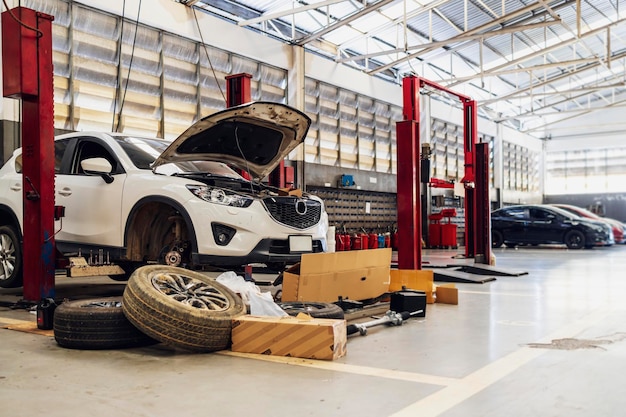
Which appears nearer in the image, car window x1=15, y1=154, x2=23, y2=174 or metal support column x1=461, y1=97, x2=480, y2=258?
car window x1=15, y1=154, x2=23, y2=174

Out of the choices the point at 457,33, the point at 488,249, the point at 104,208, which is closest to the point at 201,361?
the point at 104,208

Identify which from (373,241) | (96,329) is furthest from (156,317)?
(373,241)

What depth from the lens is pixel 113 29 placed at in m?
9.98

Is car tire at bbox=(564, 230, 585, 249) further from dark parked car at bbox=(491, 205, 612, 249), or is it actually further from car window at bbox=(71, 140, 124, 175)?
car window at bbox=(71, 140, 124, 175)

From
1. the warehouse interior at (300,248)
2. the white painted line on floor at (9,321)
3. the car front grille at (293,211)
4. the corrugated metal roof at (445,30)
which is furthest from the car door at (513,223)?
the white painted line on floor at (9,321)

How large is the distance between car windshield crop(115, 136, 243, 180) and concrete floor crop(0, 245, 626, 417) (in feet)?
6.02

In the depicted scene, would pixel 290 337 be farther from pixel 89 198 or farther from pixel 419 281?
pixel 89 198

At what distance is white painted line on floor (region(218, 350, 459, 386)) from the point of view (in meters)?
2.73

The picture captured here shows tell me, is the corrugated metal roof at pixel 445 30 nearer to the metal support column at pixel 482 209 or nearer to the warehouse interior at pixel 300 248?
the warehouse interior at pixel 300 248

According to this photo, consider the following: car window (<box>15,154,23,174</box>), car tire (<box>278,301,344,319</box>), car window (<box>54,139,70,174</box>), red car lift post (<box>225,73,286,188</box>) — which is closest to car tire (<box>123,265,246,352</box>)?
car tire (<box>278,301,344,319</box>)

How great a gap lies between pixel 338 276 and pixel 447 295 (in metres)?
1.27

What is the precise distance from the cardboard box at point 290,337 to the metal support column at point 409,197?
136 inches

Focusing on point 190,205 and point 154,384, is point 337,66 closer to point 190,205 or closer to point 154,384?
Answer: point 190,205

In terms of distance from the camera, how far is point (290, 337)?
3.24 meters
